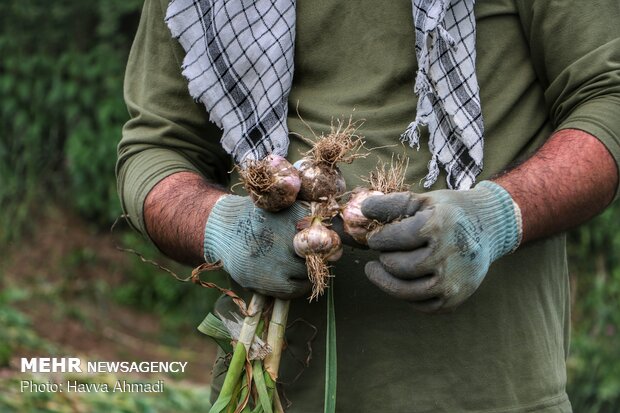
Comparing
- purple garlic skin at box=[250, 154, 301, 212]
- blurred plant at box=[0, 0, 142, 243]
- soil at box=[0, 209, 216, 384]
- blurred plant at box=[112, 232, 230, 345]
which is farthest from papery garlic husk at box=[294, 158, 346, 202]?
blurred plant at box=[0, 0, 142, 243]

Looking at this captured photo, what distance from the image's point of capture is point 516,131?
2.03 metres

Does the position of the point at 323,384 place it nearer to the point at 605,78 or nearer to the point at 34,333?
A: the point at 605,78

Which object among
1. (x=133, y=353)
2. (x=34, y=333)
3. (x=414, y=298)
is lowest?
(x=133, y=353)

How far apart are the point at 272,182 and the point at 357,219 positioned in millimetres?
169

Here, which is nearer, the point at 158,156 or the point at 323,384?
the point at 323,384

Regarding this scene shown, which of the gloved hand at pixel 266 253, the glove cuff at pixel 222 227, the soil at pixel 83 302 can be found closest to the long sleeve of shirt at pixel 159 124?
the glove cuff at pixel 222 227

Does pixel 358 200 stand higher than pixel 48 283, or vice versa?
pixel 358 200

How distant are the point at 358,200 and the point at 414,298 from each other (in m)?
0.21

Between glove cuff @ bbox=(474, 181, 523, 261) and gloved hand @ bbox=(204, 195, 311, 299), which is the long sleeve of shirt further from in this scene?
glove cuff @ bbox=(474, 181, 523, 261)

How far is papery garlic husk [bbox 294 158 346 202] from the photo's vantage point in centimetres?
180

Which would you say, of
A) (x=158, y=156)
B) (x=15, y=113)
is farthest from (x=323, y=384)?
(x=15, y=113)

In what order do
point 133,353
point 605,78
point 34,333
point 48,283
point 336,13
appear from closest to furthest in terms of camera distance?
point 605,78 → point 336,13 → point 34,333 → point 133,353 → point 48,283

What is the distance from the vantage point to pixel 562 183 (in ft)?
6.12

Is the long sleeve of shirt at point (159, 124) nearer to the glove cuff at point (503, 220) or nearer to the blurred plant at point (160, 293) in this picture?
the glove cuff at point (503, 220)
